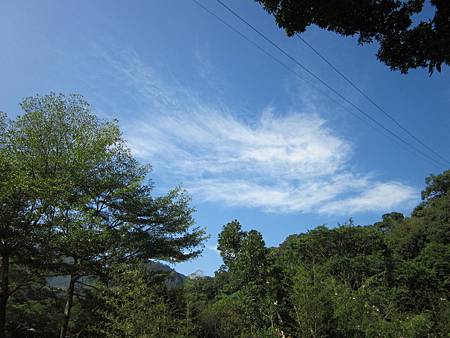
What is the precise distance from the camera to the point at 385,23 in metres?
5.17

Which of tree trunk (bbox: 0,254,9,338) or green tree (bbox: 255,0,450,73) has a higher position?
green tree (bbox: 255,0,450,73)

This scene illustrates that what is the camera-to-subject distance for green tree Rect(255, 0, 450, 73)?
193 inches

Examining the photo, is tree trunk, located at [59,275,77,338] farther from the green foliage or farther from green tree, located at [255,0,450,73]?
green tree, located at [255,0,450,73]

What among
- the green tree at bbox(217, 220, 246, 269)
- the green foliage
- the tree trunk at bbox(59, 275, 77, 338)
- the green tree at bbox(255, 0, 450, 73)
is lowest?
the green foliage

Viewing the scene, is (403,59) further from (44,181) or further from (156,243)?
(156,243)

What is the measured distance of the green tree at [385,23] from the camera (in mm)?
4902

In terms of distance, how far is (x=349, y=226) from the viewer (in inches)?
1495

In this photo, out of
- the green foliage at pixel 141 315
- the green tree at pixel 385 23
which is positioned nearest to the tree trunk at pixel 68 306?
the green foliage at pixel 141 315

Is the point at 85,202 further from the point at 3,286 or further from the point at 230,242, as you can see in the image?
the point at 230,242

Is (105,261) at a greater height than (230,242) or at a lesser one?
lesser

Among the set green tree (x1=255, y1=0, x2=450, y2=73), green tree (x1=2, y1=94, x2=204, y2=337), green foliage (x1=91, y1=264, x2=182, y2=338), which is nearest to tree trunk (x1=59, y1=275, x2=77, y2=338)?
green tree (x1=2, y1=94, x2=204, y2=337)

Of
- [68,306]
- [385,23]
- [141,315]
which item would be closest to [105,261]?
[68,306]

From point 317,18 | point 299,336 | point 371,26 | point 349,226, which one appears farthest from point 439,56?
point 349,226

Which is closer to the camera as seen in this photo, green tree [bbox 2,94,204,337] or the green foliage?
the green foliage
